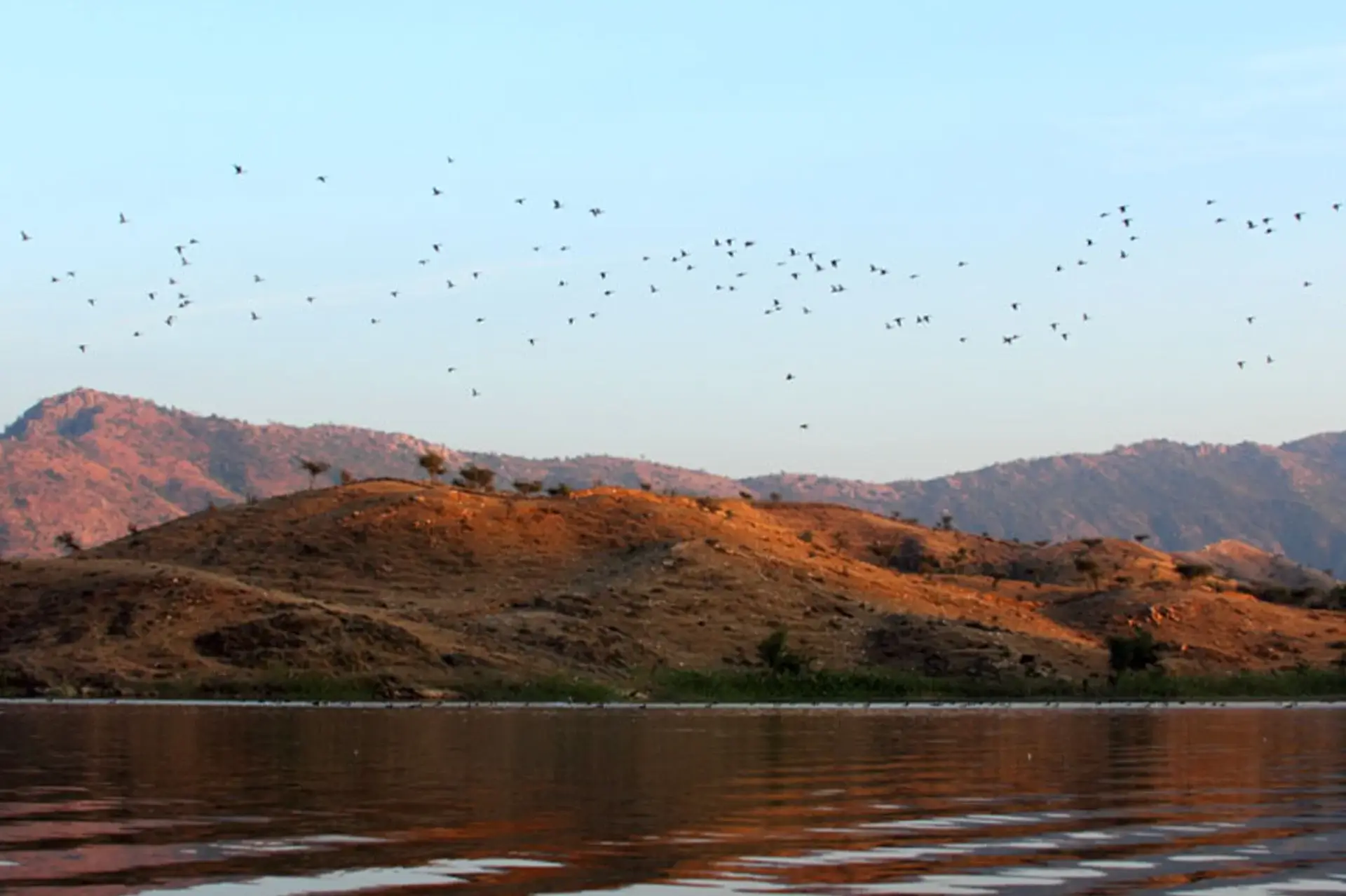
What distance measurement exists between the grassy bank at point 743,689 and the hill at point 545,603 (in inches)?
74.2

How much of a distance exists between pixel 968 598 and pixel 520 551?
115 ft

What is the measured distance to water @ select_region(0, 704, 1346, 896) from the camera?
2306cm

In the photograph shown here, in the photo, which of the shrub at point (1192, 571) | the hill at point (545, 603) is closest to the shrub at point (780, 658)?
the hill at point (545, 603)

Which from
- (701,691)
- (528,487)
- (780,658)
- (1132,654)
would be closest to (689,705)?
(701,691)

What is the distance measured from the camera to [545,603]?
5182 inches

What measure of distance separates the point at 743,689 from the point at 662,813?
78.2 metres

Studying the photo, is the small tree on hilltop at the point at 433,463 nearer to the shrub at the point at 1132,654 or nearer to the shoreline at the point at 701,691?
the shoreline at the point at 701,691

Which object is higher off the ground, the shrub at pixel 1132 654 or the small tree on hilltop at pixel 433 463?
the small tree on hilltop at pixel 433 463

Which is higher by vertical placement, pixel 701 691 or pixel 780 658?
pixel 780 658

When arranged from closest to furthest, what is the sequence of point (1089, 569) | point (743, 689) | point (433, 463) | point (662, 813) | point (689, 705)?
1. point (662, 813)
2. point (689, 705)
3. point (743, 689)
4. point (1089, 569)
5. point (433, 463)

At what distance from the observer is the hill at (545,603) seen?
376 feet

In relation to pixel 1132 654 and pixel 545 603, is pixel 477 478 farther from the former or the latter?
pixel 1132 654

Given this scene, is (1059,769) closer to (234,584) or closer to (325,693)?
(325,693)

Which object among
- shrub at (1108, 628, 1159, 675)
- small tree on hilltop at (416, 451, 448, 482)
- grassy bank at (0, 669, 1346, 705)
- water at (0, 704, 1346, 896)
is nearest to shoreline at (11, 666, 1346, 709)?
grassy bank at (0, 669, 1346, 705)
